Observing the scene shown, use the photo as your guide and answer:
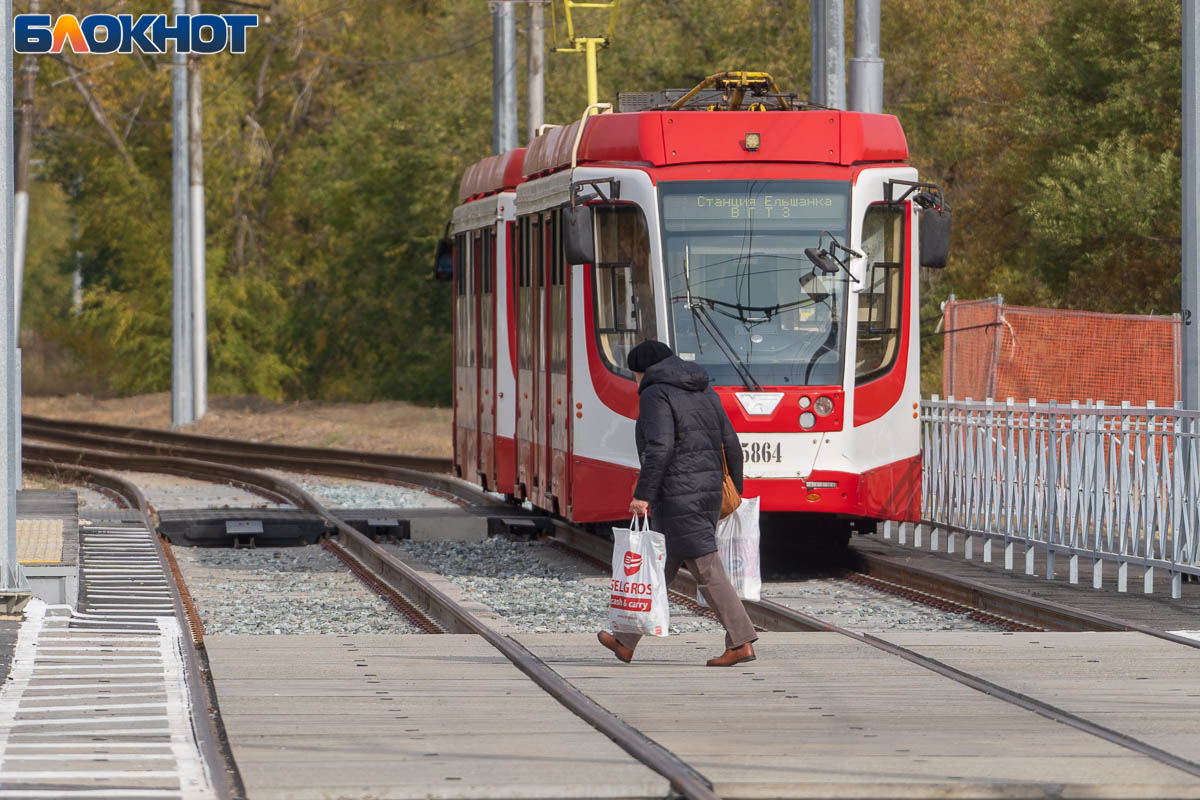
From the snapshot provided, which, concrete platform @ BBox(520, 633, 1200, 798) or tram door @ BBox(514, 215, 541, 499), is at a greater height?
tram door @ BBox(514, 215, 541, 499)

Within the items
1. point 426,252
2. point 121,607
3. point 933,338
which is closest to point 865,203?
point 121,607

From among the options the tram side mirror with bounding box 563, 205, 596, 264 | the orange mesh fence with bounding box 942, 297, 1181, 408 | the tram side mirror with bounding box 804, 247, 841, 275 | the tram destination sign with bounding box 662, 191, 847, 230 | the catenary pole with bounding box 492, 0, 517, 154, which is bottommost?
the orange mesh fence with bounding box 942, 297, 1181, 408

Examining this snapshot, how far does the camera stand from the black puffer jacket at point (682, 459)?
33.9 ft

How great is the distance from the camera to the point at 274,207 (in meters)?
61.2

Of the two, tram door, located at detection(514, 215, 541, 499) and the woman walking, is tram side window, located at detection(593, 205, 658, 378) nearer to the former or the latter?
tram door, located at detection(514, 215, 541, 499)

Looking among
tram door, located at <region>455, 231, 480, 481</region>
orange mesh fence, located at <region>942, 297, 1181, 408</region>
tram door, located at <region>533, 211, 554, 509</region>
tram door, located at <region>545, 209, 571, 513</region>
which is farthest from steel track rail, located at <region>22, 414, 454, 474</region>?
tram door, located at <region>545, 209, 571, 513</region>

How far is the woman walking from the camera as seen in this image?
1030 centimetres

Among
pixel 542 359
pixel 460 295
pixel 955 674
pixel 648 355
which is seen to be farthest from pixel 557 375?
pixel 955 674

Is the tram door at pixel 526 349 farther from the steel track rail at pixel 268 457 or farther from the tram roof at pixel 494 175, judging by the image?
the steel track rail at pixel 268 457

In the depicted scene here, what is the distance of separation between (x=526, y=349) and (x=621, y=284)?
112 inches

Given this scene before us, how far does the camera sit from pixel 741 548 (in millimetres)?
11414

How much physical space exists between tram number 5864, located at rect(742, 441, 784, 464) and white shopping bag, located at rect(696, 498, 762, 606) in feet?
10.9

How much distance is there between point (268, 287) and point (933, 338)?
27505 mm

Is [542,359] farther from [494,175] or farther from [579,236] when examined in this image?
[494,175]
